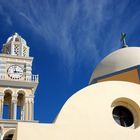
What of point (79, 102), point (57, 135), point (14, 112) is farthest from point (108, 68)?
point (14, 112)

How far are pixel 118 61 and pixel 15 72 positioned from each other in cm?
1430

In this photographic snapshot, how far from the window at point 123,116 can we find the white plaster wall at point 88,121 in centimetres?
23

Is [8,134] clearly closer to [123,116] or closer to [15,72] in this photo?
[15,72]

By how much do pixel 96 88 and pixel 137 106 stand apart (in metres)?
1.39

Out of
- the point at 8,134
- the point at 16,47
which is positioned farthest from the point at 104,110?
the point at 16,47

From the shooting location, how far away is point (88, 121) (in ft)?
30.6

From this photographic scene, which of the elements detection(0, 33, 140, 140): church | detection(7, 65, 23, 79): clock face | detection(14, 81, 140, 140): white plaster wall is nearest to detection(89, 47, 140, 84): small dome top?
detection(0, 33, 140, 140): church

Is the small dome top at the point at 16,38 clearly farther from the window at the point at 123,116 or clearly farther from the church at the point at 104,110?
the window at the point at 123,116

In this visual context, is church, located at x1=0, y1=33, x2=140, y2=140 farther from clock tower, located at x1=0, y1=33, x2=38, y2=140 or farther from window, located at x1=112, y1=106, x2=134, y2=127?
clock tower, located at x1=0, y1=33, x2=38, y2=140

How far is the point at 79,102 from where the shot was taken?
955cm

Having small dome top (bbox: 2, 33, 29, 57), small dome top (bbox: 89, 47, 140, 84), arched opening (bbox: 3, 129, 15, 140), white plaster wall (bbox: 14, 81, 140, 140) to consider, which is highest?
small dome top (bbox: 2, 33, 29, 57)

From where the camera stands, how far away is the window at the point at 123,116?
33.3 ft

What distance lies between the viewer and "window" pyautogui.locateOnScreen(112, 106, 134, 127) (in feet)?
33.3

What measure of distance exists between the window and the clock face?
57.4 ft
